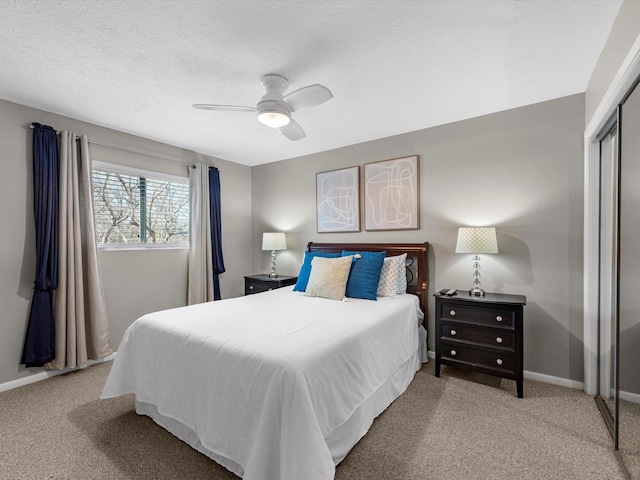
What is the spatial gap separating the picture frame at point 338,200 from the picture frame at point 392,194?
153mm

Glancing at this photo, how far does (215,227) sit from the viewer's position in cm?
438

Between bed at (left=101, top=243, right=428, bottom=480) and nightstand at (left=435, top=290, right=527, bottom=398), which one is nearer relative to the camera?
bed at (left=101, top=243, right=428, bottom=480)

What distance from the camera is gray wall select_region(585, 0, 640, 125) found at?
4.84 ft

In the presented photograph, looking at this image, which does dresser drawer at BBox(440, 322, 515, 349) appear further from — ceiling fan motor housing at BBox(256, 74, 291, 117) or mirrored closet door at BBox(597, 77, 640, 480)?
ceiling fan motor housing at BBox(256, 74, 291, 117)

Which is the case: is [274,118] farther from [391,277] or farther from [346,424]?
[346,424]

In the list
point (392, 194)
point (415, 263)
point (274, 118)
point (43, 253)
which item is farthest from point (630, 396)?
point (43, 253)

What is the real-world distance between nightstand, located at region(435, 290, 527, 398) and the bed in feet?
1.28

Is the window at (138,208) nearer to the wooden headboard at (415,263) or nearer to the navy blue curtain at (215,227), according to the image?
the navy blue curtain at (215,227)

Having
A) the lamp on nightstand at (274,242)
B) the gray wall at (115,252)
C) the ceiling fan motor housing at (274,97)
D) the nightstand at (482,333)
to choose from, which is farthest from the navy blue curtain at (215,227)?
the nightstand at (482,333)

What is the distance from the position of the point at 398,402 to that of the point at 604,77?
266 cm

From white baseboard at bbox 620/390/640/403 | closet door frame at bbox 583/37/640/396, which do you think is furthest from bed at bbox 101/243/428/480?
closet door frame at bbox 583/37/640/396

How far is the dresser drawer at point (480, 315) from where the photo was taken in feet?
8.31

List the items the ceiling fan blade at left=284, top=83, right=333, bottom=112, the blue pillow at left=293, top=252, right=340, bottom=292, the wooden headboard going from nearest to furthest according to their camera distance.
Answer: the ceiling fan blade at left=284, top=83, right=333, bottom=112 → the wooden headboard → the blue pillow at left=293, top=252, right=340, bottom=292

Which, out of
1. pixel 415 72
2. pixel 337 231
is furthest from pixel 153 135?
pixel 415 72
